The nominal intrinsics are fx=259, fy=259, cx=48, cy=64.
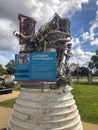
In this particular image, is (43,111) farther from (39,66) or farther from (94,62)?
(94,62)

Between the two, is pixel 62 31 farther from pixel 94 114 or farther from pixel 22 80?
pixel 94 114

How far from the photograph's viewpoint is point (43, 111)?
1175 cm

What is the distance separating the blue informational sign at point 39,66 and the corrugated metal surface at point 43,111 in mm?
629

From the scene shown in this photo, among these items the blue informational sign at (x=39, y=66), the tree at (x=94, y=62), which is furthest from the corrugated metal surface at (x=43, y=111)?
the tree at (x=94, y=62)

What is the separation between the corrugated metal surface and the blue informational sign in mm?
629

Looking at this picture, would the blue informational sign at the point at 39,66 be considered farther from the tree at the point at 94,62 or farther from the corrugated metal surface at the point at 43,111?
the tree at the point at 94,62

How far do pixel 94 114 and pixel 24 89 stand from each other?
1096cm

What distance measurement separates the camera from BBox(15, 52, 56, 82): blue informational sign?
11727mm

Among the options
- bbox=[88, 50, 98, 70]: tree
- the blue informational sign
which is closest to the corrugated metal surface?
the blue informational sign

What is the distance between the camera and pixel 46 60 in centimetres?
1174

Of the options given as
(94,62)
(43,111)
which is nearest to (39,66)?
(43,111)

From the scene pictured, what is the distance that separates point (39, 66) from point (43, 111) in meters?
2.05

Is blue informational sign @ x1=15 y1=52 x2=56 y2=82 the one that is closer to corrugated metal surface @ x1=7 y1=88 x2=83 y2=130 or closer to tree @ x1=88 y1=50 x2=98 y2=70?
corrugated metal surface @ x1=7 y1=88 x2=83 y2=130

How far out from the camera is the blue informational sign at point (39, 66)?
11.7 meters
